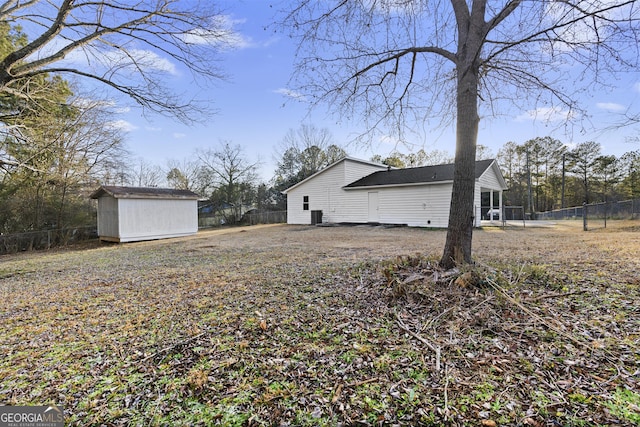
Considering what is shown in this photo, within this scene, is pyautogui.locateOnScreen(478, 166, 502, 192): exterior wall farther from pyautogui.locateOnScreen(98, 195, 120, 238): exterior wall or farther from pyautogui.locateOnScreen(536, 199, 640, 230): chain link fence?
pyautogui.locateOnScreen(98, 195, 120, 238): exterior wall

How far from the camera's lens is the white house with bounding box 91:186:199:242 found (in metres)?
13.2

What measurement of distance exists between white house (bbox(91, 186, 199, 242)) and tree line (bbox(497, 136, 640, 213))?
3152cm

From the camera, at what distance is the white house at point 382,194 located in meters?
14.6

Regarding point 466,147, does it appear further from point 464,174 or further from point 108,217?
point 108,217

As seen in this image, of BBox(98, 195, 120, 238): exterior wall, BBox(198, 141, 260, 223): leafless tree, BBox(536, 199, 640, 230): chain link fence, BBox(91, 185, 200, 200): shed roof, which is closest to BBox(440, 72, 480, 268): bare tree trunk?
BBox(536, 199, 640, 230): chain link fence

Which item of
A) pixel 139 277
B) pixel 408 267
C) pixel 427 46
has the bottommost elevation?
pixel 139 277

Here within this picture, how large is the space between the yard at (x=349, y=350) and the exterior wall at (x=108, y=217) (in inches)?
400

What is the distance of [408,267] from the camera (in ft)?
14.1

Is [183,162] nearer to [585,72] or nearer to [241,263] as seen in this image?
[241,263]

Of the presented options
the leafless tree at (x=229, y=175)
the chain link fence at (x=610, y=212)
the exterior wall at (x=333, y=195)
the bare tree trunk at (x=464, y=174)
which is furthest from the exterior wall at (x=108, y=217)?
the chain link fence at (x=610, y=212)

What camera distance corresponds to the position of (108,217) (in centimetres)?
1363

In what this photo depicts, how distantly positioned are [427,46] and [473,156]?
2134 millimetres

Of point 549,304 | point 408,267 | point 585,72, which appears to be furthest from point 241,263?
point 585,72

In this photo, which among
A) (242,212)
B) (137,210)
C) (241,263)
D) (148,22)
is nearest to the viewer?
(148,22)
